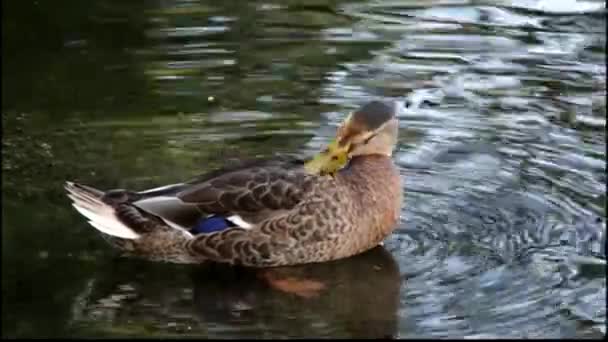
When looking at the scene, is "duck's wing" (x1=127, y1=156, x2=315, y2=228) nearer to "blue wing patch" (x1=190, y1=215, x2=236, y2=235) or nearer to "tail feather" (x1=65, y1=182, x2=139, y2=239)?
"blue wing patch" (x1=190, y1=215, x2=236, y2=235)

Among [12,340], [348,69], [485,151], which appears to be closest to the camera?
[12,340]

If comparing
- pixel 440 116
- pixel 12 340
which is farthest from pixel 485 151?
pixel 12 340

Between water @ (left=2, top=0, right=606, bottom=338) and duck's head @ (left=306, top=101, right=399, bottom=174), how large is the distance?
0.51m

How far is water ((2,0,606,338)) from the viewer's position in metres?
7.45

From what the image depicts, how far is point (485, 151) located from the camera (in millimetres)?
9602

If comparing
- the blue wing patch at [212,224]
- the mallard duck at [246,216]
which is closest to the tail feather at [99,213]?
the mallard duck at [246,216]

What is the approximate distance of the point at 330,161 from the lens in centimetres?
827

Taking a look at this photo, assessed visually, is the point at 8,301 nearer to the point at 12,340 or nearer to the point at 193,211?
the point at 12,340

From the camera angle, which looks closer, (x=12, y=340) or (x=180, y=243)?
(x=12, y=340)

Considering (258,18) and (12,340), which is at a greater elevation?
(258,18)

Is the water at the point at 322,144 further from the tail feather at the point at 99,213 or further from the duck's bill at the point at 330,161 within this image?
the duck's bill at the point at 330,161

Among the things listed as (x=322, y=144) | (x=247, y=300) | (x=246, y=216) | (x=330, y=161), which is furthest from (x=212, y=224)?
(x=322, y=144)

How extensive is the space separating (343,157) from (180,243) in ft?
3.61

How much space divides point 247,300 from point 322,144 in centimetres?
228
